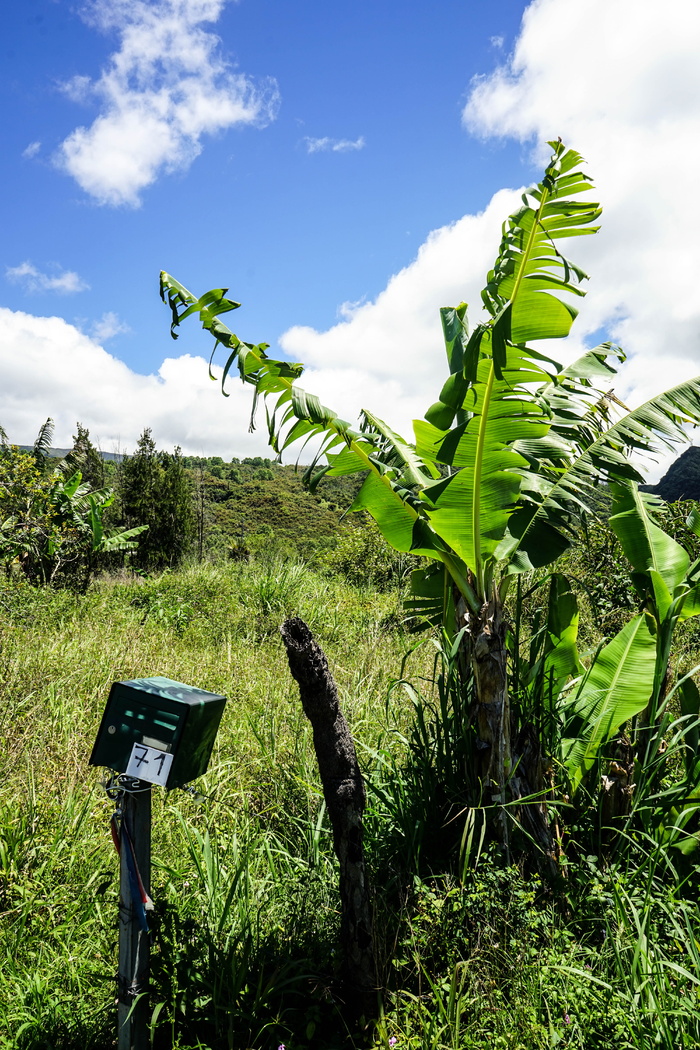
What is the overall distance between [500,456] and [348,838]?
1815 mm

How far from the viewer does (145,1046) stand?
1932 mm

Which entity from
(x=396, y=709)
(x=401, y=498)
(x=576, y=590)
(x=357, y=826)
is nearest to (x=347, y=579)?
(x=576, y=590)

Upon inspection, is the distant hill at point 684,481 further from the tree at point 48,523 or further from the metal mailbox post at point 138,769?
the metal mailbox post at point 138,769

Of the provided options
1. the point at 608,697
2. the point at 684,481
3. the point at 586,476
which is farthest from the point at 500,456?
the point at 684,481

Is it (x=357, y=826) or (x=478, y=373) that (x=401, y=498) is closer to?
(x=478, y=373)

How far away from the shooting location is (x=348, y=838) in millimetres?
2203

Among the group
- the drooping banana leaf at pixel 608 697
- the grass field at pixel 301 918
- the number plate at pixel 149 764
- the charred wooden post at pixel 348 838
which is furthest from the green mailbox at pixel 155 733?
the drooping banana leaf at pixel 608 697

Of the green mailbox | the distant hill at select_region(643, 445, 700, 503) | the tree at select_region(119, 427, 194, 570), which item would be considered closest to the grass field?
the green mailbox

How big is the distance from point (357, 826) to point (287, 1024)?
744mm

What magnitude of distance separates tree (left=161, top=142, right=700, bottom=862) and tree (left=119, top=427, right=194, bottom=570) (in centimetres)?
1612

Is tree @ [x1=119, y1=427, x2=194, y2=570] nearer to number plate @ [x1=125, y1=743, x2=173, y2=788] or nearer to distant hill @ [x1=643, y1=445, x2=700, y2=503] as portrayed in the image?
distant hill @ [x1=643, y1=445, x2=700, y2=503]

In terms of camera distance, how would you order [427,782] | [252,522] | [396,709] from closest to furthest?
[427,782] → [396,709] → [252,522]

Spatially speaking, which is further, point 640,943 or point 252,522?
point 252,522

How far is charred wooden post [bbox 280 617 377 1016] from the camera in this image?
2180 millimetres
